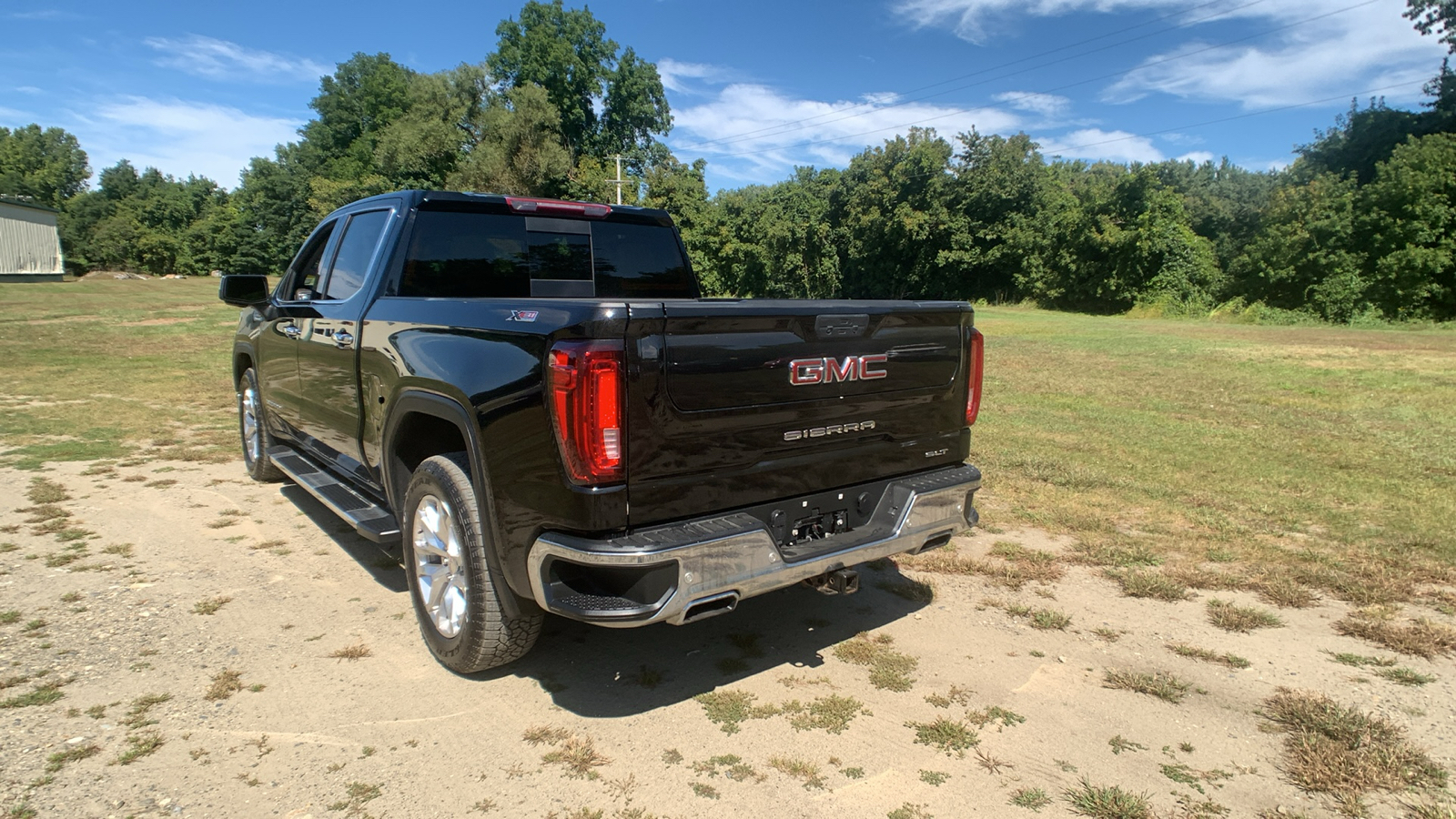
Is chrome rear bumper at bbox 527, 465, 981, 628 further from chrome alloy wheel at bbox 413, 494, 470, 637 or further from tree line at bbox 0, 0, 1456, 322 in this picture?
tree line at bbox 0, 0, 1456, 322

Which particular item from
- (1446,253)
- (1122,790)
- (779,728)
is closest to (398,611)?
(779,728)

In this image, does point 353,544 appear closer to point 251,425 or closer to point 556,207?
point 251,425

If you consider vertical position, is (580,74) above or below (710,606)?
above

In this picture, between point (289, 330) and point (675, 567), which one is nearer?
point (675, 567)

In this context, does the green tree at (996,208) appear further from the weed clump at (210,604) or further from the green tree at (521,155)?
the weed clump at (210,604)

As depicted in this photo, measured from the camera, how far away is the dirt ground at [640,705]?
8.84 ft

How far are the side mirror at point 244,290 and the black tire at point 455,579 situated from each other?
8.72ft

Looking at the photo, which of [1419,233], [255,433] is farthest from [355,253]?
[1419,233]

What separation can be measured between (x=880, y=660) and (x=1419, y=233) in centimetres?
3926

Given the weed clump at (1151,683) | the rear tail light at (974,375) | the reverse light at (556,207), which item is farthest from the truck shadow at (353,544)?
the weed clump at (1151,683)

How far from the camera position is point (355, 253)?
466cm

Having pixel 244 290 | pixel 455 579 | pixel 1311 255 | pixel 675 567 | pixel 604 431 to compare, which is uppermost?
pixel 1311 255

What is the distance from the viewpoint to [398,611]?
4.17 meters

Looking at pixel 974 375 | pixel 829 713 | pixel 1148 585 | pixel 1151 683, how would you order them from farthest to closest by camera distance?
pixel 1148 585
pixel 974 375
pixel 1151 683
pixel 829 713
